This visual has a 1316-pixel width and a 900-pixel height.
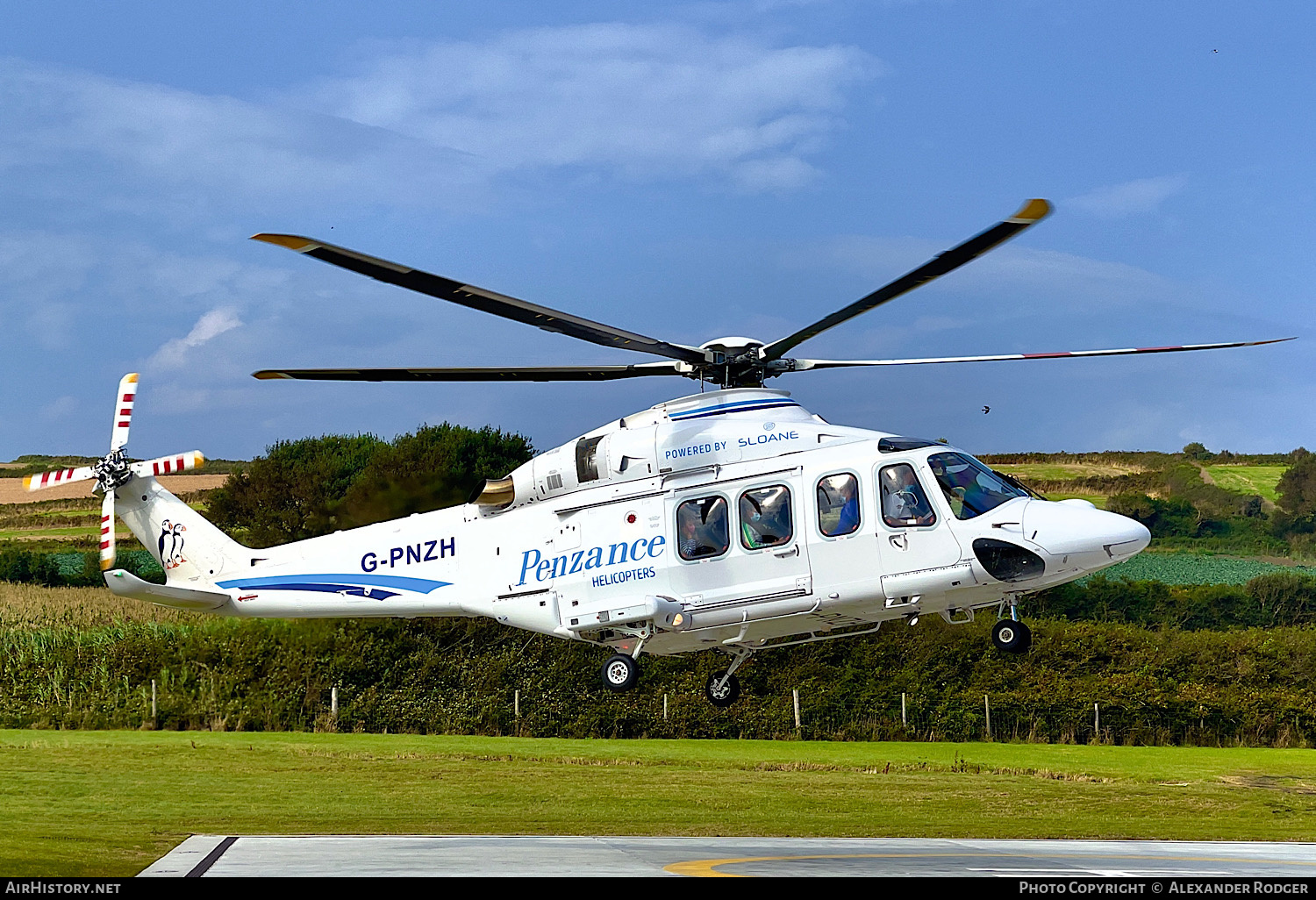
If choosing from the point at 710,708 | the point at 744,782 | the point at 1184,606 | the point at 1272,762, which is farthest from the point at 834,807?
the point at 1184,606

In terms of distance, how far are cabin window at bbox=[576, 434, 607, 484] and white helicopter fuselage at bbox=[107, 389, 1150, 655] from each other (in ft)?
0.08

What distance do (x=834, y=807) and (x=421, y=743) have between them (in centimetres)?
1128

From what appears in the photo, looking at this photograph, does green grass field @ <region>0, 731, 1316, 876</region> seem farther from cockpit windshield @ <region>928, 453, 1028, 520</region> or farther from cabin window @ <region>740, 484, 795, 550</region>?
cockpit windshield @ <region>928, 453, 1028, 520</region>

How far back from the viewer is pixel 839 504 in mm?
14625

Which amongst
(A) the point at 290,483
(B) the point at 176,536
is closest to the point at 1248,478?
(A) the point at 290,483

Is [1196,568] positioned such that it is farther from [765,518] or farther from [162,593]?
[162,593]

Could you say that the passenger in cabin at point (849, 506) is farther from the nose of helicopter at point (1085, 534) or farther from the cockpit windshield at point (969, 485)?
the nose of helicopter at point (1085, 534)

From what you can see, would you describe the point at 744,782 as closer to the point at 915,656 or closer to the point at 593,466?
the point at 915,656

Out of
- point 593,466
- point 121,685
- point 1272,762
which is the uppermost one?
point 593,466

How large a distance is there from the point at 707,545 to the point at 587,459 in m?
1.92

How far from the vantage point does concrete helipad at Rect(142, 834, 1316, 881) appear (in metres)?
15.2

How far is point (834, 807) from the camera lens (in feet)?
84.2

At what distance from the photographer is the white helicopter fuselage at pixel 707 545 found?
1426 cm

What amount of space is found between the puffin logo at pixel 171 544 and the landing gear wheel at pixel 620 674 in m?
6.44
